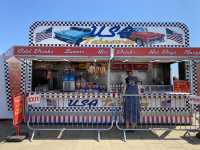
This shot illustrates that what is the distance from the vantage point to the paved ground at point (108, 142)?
9797 mm

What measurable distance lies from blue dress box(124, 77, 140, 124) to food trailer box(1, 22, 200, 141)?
28cm

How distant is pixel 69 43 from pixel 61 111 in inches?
125

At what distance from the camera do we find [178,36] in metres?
15.6

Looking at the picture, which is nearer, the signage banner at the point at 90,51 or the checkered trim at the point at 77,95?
the signage banner at the point at 90,51

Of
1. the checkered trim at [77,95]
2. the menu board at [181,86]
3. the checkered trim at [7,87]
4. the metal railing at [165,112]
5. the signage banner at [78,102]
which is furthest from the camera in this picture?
the menu board at [181,86]

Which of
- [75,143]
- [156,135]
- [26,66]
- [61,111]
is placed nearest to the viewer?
[75,143]

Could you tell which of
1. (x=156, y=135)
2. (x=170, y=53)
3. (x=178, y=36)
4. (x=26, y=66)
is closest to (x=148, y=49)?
(x=170, y=53)

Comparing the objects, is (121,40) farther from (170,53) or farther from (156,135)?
(156,135)

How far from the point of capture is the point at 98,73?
53.0 feet

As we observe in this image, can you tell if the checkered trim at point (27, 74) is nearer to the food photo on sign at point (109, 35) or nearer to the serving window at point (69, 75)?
the serving window at point (69, 75)

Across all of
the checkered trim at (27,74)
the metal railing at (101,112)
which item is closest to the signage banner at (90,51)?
the metal railing at (101,112)

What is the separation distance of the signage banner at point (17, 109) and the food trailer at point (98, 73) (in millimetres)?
256

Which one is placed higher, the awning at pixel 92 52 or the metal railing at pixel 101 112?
the awning at pixel 92 52

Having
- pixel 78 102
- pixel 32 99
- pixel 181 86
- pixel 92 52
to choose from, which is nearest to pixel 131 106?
pixel 92 52
